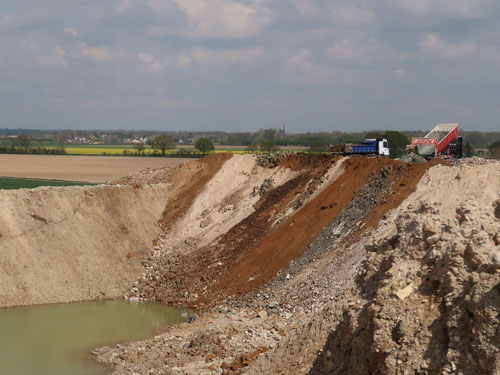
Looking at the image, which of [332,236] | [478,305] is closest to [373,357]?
[478,305]

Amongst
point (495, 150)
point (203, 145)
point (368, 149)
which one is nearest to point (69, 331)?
point (368, 149)

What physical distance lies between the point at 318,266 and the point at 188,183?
14758mm

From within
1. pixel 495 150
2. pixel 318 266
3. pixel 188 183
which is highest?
pixel 495 150

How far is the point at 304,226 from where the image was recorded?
2573 cm

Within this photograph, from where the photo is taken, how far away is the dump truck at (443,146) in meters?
32.3

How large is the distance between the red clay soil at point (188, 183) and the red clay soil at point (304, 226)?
24.2ft

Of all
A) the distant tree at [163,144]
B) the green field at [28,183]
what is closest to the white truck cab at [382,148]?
the green field at [28,183]

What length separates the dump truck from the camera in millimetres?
32344

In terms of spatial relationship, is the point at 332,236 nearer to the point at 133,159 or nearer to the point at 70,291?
the point at 70,291

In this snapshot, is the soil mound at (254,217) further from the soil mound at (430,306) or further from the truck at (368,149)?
the soil mound at (430,306)

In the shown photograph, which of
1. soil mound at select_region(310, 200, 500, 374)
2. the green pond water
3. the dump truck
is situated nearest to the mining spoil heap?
soil mound at select_region(310, 200, 500, 374)

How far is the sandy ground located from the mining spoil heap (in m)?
26.1

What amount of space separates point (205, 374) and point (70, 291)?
42.0 ft

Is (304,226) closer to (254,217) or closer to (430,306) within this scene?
(254,217)
